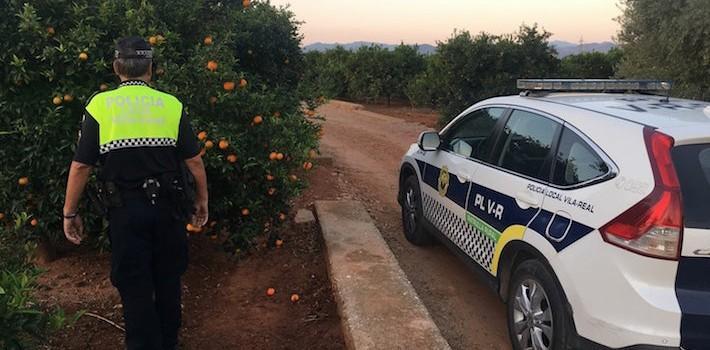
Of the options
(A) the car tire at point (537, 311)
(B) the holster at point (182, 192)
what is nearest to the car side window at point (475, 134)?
(A) the car tire at point (537, 311)

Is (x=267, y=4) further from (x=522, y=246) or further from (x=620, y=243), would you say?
(x=620, y=243)

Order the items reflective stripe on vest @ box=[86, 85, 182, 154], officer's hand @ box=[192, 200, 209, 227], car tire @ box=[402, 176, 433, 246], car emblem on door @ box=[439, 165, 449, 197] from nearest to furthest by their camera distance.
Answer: reflective stripe on vest @ box=[86, 85, 182, 154] → officer's hand @ box=[192, 200, 209, 227] → car emblem on door @ box=[439, 165, 449, 197] → car tire @ box=[402, 176, 433, 246]

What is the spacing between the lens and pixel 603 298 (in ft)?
9.22

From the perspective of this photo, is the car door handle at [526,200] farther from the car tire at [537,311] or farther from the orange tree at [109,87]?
the orange tree at [109,87]

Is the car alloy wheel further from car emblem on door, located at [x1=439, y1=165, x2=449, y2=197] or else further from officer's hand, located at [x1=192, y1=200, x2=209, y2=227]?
officer's hand, located at [x1=192, y1=200, x2=209, y2=227]

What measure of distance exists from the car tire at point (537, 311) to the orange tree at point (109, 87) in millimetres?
1869

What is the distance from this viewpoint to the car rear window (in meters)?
2.65

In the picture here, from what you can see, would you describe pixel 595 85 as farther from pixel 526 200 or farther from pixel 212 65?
pixel 212 65

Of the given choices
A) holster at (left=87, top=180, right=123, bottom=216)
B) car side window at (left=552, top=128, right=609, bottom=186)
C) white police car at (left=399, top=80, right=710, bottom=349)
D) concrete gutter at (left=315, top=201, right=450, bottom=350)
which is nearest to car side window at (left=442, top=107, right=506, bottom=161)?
white police car at (left=399, top=80, right=710, bottom=349)

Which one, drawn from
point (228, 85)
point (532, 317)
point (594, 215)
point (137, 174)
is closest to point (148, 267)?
point (137, 174)

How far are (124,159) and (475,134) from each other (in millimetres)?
2827

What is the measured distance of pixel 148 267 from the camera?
10.6ft

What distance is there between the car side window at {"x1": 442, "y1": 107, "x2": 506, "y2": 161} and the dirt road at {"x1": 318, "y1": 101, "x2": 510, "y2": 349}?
114 centimetres

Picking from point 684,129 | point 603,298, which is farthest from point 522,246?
point 684,129
